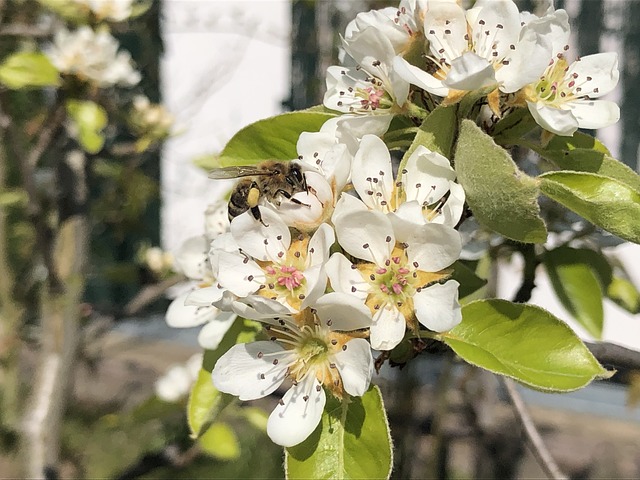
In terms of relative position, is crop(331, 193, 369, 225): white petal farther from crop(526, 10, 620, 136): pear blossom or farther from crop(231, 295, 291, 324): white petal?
crop(526, 10, 620, 136): pear blossom

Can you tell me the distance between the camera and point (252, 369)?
692 millimetres

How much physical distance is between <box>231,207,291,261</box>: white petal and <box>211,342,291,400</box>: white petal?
101 mm

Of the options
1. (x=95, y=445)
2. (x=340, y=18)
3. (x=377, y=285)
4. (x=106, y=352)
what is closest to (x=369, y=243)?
(x=377, y=285)

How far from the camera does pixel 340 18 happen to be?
3.22m

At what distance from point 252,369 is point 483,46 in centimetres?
44

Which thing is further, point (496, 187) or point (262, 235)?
point (262, 235)

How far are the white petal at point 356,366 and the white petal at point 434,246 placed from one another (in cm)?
10

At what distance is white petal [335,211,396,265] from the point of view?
24.5 inches

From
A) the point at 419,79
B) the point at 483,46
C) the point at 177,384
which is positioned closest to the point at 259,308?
the point at 419,79

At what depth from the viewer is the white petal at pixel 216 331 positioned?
82cm

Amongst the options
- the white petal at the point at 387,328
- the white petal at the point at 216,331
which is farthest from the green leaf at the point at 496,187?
the white petal at the point at 216,331

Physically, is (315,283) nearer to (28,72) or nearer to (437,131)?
(437,131)

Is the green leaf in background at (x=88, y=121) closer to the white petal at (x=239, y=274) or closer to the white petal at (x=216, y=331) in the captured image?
the white petal at (x=216, y=331)

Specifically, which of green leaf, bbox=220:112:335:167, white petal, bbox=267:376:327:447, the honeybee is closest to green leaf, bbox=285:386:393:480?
white petal, bbox=267:376:327:447
